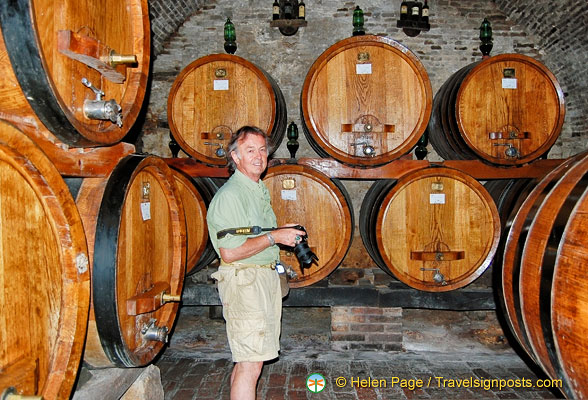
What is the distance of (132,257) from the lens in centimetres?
165

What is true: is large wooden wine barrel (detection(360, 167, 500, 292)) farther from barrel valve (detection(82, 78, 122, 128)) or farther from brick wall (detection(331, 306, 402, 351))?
barrel valve (detection(82, 78, 122, 128))

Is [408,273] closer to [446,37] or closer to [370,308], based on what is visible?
[370,308]

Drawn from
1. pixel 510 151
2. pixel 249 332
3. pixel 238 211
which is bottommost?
pixel 249 332

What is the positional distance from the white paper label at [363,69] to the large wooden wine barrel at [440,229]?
89cm

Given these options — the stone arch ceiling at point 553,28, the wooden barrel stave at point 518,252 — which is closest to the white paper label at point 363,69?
the wooden barrel stave at point 518,252

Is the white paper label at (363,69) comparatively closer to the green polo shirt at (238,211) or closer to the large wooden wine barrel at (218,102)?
the large wooden wine barrel at (218,102)

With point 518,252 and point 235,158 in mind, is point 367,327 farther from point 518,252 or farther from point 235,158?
point 235,158

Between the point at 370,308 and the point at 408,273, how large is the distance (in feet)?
2.12

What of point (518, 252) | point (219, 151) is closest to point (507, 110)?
point (518, 252)

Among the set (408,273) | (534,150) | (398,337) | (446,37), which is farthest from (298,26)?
(398,337)

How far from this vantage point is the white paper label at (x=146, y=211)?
1754 mm

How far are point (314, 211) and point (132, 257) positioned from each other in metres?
1.65

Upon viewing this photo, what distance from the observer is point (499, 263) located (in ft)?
6.40

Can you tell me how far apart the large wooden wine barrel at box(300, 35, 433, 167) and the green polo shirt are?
0.96m
